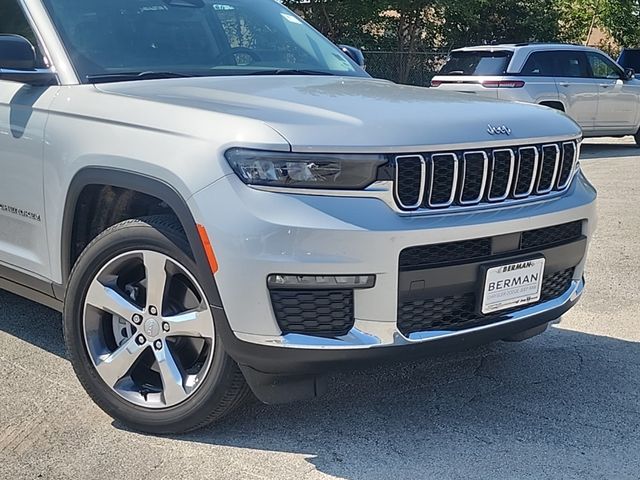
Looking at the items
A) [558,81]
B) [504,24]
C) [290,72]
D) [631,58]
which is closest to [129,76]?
[290,72]

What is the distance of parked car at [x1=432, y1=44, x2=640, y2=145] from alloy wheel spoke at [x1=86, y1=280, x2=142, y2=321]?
10.4m

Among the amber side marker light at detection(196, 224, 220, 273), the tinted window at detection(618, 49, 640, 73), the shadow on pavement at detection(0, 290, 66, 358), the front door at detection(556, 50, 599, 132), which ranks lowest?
the tinted window at detection(618, 49, 640, 73)

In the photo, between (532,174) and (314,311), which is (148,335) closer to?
(314,311)

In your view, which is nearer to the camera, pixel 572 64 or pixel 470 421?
pixel 470 421

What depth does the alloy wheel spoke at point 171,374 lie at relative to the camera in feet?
10.8

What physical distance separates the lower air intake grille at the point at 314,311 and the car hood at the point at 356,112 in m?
0.50

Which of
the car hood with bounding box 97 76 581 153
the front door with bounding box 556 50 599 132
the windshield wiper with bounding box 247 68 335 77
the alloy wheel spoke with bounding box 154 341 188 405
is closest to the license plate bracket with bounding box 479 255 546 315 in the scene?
the car hood with bounding box 97 76 581 153

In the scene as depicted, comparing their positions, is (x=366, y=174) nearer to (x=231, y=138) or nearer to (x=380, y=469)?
(x=231, y=138)

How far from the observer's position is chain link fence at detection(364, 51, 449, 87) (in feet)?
75.0

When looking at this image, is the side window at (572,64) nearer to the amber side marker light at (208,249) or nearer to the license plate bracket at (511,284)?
the license plate bracket at (511,284)

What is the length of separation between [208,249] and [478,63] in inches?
453

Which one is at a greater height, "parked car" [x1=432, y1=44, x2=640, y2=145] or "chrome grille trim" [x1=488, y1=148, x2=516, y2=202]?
"chrome grille trim" [x1=488, y1=148, x2=516, y2=202]

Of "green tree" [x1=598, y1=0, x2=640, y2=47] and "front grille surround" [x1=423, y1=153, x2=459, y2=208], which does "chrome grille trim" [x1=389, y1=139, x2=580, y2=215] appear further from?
"green tree" [x1=598, y1=0, x2=640, y2=47]

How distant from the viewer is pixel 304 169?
2.89 metres
